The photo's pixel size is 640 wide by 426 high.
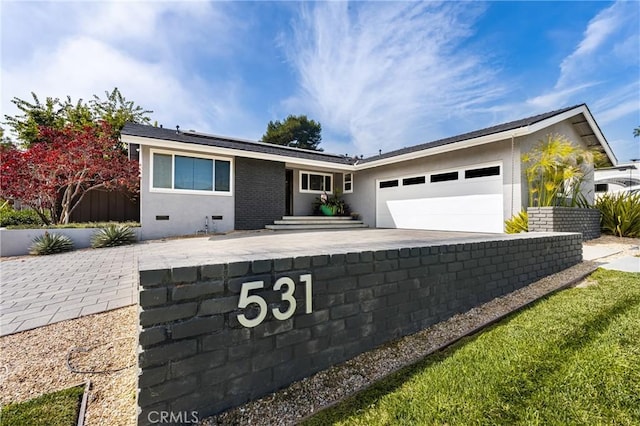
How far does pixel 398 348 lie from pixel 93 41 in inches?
433

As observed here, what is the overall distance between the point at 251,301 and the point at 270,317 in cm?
20

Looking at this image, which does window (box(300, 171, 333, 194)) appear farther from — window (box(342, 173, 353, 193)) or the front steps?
the front steps

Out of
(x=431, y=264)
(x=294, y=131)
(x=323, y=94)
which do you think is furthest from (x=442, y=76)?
Answer: (x=294, y=131)

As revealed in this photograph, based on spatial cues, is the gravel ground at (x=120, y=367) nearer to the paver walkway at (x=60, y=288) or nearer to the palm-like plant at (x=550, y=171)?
the paver walkway at (x=60, y=288)

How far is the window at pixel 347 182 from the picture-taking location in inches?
560

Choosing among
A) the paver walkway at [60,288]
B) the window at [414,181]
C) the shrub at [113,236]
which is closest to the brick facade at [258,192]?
the shrub at [113,236]

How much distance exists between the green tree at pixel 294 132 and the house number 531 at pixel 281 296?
31331mm

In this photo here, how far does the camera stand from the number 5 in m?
1.81

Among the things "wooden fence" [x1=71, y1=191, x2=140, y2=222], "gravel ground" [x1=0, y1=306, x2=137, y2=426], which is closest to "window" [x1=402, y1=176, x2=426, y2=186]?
"gravel ground" [x1=0, y1=306, x2=137, y2=426]

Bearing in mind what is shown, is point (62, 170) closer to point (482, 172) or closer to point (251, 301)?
Answer: point (251, 301)

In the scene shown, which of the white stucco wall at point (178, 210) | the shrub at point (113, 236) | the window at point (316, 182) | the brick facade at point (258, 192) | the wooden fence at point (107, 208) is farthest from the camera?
the window at point (316, 182)

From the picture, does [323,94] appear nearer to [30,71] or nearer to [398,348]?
[30,71]

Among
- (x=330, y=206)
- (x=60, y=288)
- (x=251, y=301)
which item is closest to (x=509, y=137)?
(x=330, y=206)

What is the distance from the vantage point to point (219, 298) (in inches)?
68.4
